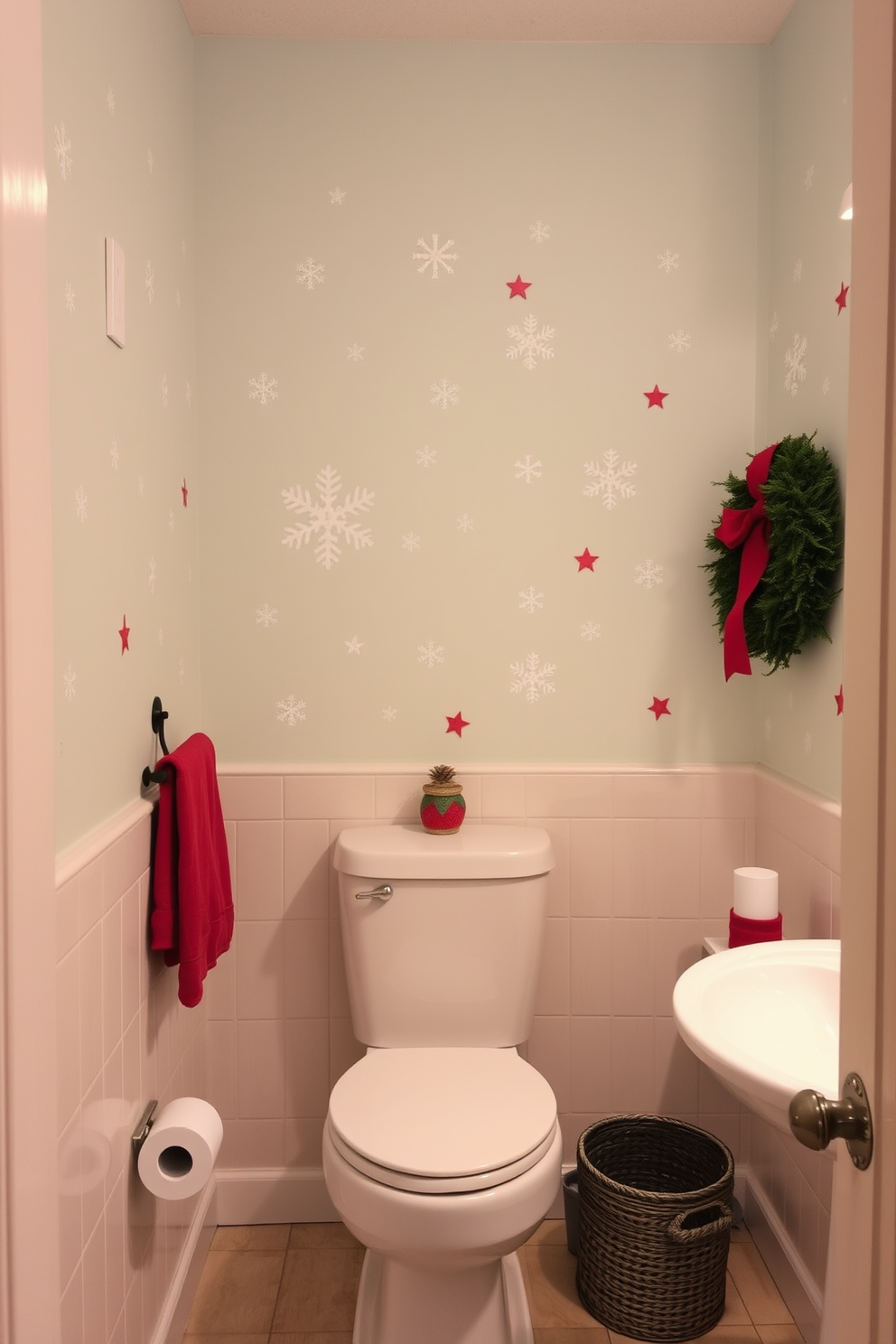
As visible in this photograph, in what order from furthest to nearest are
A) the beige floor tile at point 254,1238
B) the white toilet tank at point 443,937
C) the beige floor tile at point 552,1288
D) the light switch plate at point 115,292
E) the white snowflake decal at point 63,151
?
1. the beige floor tile at point 254,1238
2. the white toilet tank at point 443,937
3. the beige floor tile at point 552,1288
4. the light switch plate at point 115,292
5. the white snowflake decal at point 63,151

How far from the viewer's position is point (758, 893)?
72.1 inches

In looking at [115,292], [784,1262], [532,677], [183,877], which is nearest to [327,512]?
[532,677]

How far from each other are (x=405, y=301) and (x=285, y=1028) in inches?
61.6

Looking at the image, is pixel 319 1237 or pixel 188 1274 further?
pixel 319 1237

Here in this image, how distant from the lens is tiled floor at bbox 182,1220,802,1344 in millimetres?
1788

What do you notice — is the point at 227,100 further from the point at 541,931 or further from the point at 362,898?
the point at 541,931

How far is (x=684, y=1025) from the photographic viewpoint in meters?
1.21

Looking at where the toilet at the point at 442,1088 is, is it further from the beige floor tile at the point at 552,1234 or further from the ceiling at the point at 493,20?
the ceiling at the point at 493,20

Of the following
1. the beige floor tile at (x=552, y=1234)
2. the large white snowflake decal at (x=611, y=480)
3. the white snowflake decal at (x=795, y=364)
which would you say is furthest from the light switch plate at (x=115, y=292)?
→ the beige floor tile at (x=552, y=1234)

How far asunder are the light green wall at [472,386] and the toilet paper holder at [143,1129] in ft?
2.44

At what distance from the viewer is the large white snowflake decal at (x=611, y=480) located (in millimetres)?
2121

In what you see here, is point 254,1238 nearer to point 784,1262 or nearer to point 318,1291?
point 318,1291

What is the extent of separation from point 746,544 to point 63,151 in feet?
4.34

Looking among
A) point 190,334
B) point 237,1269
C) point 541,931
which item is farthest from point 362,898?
A: point 190,334
